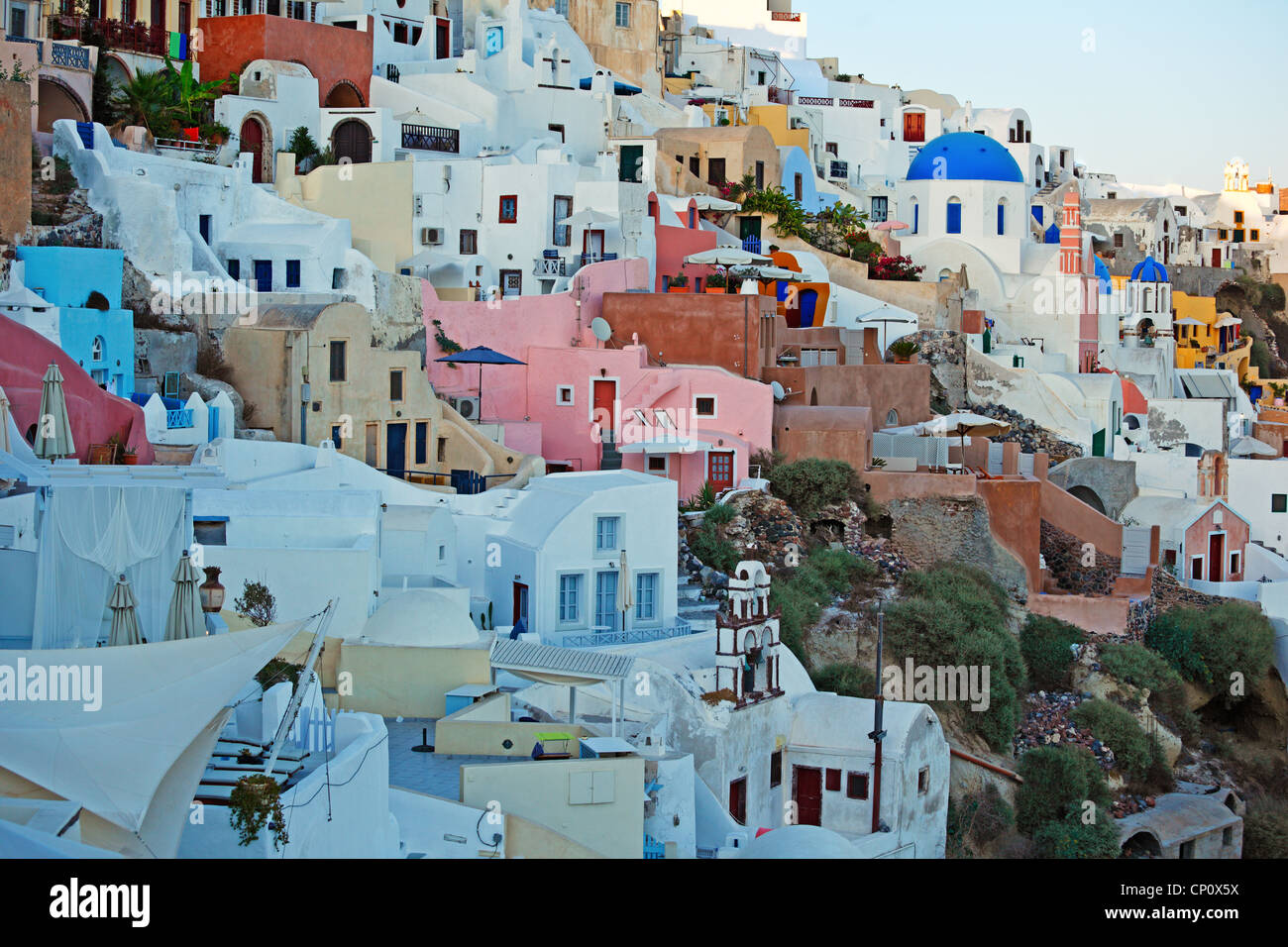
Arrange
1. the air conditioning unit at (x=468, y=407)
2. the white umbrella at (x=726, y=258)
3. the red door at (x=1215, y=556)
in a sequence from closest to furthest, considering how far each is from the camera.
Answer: the air conditioning unit at (x=468, y=407) → the red door at (x=1215, y=556) → the white umbrella at (x=726, y=258)

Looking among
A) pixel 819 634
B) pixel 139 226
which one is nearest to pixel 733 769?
pixel 819 634

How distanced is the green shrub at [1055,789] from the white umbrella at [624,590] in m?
5.74

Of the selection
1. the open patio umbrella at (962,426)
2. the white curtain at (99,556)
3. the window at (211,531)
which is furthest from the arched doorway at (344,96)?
the white curtain at (99,556)

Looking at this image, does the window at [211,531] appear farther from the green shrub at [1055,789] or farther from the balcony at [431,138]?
the balcony at [431,138]

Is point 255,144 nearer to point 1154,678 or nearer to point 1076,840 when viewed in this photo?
point 1154,678

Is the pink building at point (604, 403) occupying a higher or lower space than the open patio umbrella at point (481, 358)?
lower

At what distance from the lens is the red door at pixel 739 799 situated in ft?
61.3

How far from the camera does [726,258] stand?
32.8 meters

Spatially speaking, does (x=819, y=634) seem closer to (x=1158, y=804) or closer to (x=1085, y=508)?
(x=1158, y=804)

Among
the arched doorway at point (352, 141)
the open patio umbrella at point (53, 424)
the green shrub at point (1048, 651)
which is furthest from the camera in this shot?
the arched doorway at point (352, 141)

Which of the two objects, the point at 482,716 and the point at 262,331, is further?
the point at 262,331

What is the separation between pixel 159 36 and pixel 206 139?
321 centimetres

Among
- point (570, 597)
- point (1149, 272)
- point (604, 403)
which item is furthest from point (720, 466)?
point (1149, 272)
